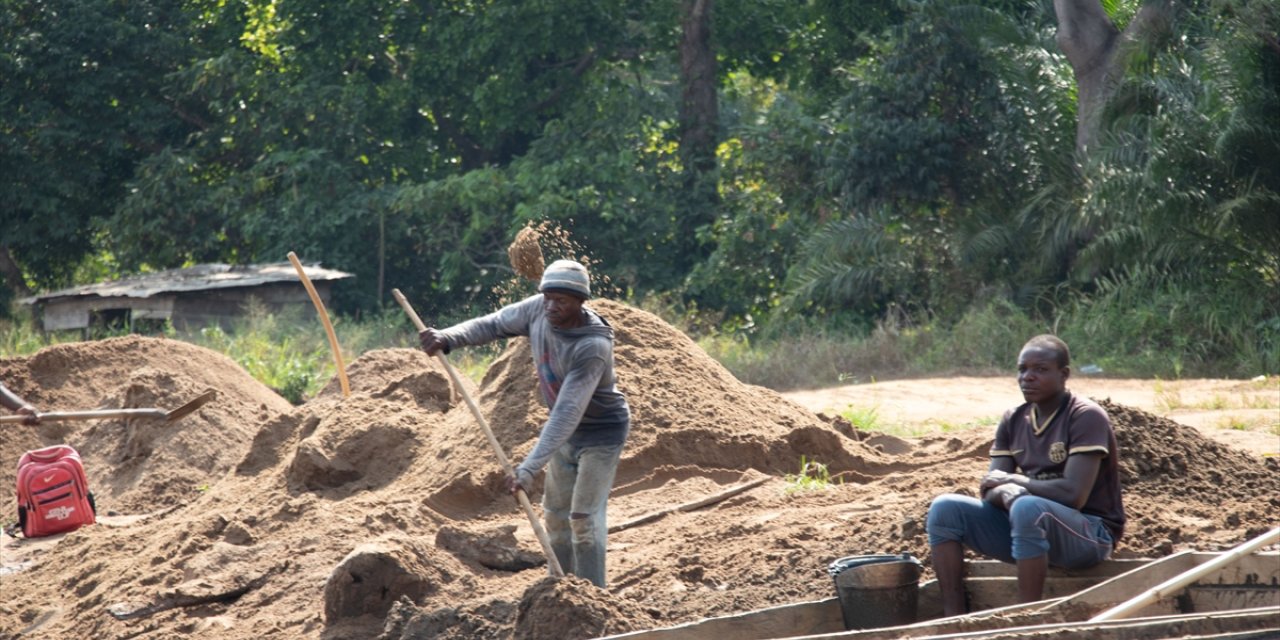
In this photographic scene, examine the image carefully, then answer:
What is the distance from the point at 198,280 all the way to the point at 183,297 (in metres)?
0.40

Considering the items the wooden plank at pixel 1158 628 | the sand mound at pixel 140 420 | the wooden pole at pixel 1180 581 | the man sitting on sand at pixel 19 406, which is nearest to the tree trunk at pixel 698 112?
the sand mound at pixel 140 420

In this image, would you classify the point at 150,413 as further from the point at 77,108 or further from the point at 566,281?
the point at 77,108

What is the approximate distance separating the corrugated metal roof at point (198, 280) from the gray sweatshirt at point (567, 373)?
1461cm

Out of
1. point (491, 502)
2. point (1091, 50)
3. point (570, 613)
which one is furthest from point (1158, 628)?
point (1091, 50)

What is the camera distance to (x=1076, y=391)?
41.5ft

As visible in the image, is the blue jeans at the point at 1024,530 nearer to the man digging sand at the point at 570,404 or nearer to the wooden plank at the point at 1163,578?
the wooden plank at the point at 1163,578

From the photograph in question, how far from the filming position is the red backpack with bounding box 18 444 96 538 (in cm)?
1031

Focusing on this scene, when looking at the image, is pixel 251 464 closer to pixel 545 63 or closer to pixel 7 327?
pixel 7 327

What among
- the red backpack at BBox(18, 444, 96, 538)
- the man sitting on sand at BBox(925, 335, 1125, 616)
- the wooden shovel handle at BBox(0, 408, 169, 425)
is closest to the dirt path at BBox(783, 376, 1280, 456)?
the man sitting on sand at BBox(925, 335, 1125, 616)

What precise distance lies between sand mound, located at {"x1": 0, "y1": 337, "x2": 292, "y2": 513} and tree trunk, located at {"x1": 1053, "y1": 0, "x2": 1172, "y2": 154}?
922 centimetres

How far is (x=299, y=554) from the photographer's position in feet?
25.1

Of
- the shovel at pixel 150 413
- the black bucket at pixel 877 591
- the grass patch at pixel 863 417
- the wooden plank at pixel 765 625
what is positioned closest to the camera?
the wooden plank at pixel 765 625

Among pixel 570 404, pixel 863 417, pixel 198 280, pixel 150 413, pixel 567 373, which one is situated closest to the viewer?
pixel 570 404

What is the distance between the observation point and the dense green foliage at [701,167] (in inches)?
572
